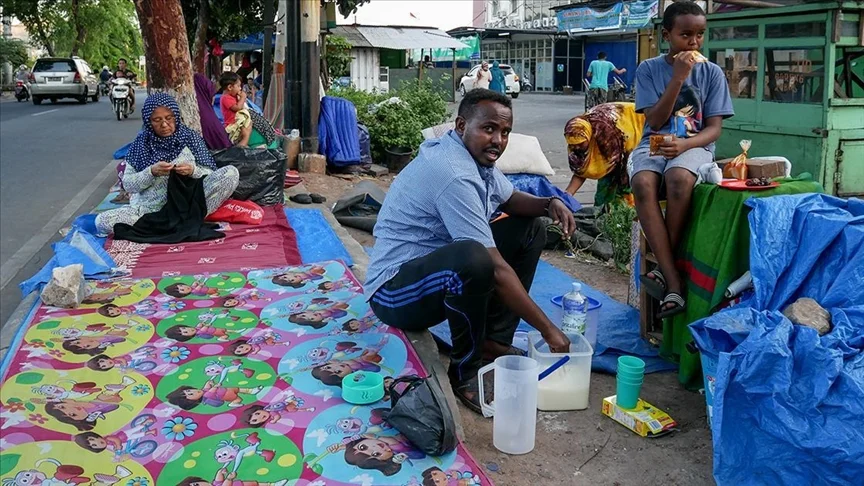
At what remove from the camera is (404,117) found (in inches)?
395

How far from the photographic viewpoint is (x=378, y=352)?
3346 millimetres

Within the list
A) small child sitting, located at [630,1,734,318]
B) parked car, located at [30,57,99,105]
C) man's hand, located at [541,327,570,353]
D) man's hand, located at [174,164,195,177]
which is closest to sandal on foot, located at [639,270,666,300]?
small child sitting, located at [630,1,734,318]

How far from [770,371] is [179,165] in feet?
14.3

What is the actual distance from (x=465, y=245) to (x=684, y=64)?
4.75 feet

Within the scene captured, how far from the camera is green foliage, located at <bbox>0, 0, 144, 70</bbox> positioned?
34.3m

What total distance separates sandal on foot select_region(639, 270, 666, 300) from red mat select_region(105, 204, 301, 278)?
233cm

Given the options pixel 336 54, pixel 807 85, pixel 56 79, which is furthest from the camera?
pixel 56 79

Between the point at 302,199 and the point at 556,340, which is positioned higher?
the point at 302,199

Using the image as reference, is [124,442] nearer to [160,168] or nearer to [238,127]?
[160,168]

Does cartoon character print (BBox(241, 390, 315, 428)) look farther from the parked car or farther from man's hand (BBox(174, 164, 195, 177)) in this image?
the parked car

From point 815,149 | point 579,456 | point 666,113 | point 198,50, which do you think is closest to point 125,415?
point 579,456

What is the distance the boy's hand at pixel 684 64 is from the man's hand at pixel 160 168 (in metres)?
3.58

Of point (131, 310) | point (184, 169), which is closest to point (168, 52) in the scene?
point (184, 169)

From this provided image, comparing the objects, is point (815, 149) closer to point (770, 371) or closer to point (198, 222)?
point (770, 371)
